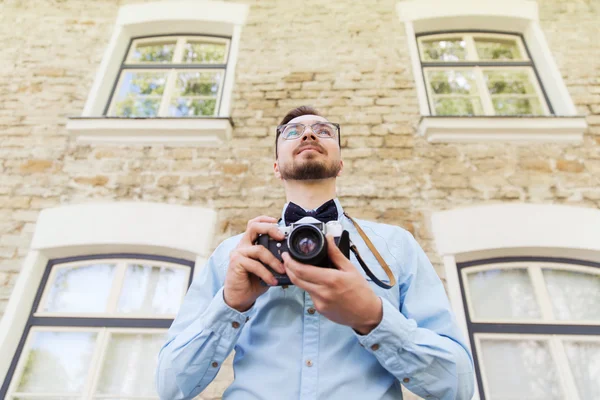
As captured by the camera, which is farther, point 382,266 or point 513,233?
point 513,233

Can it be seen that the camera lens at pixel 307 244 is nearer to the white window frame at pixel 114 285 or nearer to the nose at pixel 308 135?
the nose at pixel 308 135

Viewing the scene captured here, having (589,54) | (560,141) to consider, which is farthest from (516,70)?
(560,141)

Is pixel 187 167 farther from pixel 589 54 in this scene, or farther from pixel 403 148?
pixel 589 54

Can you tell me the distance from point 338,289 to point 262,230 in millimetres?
292

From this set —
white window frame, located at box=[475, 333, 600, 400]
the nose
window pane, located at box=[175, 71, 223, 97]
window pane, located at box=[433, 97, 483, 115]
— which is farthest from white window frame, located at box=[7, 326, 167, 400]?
window pane, located at box=[433, 97, 483, 115]

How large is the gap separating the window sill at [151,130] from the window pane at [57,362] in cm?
159

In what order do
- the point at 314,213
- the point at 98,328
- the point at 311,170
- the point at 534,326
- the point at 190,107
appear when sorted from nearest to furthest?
the point at 314,213 < the point at 311,170 < the point at 534,326 < the point at 98,328 < the point at 190,107

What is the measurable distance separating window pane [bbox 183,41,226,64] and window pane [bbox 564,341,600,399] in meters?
3.89

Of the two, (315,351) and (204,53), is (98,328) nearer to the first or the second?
(315,351)

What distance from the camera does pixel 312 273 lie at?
1.01 m

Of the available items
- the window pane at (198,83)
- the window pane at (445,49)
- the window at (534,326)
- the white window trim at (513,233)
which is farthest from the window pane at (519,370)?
the window pane at (198,83)

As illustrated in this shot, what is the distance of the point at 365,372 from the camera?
1199 mm

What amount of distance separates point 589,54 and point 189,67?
3.92 m

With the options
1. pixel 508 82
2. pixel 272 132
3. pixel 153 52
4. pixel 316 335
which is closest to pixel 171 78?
pixel 153 52
